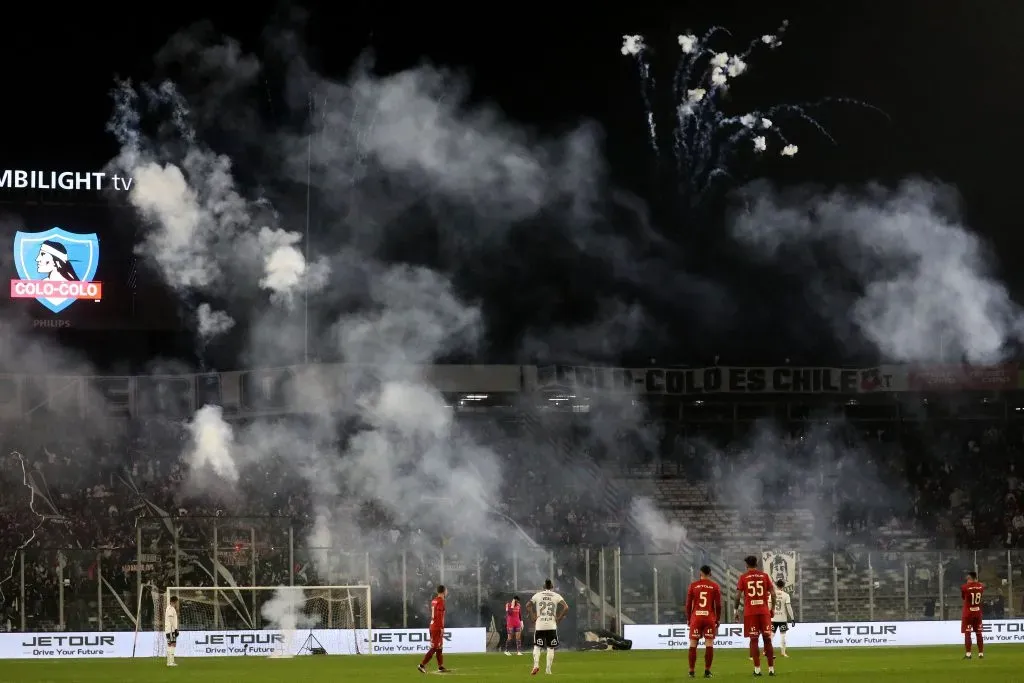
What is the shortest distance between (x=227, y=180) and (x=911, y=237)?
25784 mm

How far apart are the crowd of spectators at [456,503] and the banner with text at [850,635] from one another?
3.32 m

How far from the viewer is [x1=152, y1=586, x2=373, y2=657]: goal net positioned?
128 ft

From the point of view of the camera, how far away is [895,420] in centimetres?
5725

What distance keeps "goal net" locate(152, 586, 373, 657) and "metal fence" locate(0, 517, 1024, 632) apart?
82cm

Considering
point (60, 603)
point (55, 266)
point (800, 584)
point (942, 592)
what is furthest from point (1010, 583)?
point (55, 266)

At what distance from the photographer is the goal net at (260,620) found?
39000mm

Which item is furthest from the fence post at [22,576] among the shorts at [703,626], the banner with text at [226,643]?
the shorts at [703,626]

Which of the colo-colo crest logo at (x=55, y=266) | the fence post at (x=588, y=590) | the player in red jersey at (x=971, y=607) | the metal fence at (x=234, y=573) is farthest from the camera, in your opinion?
the colo-colo crest logo at (x=55, y=266)

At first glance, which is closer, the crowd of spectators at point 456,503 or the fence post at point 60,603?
the fence post at point 60,603

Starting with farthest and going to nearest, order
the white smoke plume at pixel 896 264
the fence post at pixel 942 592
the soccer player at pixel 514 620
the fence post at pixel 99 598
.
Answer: the white smoke plume at pixel 896 264 → the fence post at pixel 942 592 → the fence post at pixel 99 598 → the soccer player at pixel 514 620

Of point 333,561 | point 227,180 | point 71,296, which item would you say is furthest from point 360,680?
point 227,180

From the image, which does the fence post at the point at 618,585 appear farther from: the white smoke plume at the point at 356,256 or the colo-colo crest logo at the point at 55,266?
the colo-colo crest logo at the point at 55,266

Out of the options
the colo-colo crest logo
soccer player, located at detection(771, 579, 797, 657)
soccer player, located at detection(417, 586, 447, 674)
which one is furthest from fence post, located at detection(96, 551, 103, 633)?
soccer player, located at detection(771, 579, 797, 657)

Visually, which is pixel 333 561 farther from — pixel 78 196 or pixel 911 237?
pixel 911 237
